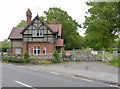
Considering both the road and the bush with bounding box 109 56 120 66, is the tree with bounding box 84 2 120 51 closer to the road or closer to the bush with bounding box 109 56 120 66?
the bush with bounding box 109 56 120 66

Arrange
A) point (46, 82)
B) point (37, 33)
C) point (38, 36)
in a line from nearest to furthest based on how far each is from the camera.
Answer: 1. point (46, 82)
2. point (38, 36)
3. point (37, 33)

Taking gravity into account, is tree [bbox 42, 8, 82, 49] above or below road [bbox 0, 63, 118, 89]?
above

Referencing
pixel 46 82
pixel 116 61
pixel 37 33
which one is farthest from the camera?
pixel 37 33

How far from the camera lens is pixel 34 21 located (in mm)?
23391

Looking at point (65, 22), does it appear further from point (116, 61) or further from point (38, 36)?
point (116, 61)

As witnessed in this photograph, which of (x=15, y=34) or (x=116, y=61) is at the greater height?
(x=15, y=34)

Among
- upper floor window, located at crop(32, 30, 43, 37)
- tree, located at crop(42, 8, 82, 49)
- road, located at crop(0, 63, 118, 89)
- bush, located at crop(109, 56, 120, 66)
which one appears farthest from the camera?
tree, located at crop(42, 8, 82, 49)

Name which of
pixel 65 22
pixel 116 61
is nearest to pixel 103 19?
pixel 116 61

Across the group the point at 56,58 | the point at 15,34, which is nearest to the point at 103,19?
the point at 56,58

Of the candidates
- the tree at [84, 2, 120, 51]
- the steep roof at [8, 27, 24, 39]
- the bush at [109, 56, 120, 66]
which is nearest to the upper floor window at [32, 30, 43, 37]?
the steep roof at [8, 27, 24, 39]

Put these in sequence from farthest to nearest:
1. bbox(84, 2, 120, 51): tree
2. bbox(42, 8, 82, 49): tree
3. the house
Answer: bbox(42, 8, 82, 49): tree
bbox(84, 2, 120, 51): tree
the house

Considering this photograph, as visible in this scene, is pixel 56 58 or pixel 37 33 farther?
pixel 37 33

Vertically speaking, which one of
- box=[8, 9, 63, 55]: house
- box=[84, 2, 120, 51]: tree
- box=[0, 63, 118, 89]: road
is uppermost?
box=[84, 2, 120, 51]: tree

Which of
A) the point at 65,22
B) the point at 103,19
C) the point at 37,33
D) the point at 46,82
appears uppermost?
the point at 65,22
